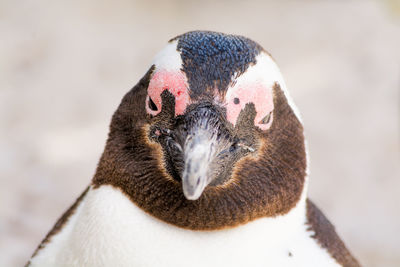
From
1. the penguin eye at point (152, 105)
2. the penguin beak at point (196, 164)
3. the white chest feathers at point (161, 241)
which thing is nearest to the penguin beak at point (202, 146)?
the penguin beak at point (196, 164)

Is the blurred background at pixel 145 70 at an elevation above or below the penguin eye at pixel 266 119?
below

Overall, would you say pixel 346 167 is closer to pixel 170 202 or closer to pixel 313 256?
pixel 313 256

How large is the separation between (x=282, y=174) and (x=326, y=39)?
4.61 meters

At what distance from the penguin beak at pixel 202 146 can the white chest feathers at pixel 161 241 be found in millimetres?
262

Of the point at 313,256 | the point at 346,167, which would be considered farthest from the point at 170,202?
the point at 346,167

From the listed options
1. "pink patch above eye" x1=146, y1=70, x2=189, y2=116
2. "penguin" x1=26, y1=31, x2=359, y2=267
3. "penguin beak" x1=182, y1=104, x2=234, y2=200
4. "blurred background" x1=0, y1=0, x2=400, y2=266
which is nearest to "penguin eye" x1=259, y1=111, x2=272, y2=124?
"penguin" x1=26, y1=31, x2=359, y2=267

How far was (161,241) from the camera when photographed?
6.43ft

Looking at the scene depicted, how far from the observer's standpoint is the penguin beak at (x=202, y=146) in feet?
5.56

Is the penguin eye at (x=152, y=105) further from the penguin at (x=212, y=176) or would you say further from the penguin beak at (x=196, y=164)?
the penguin beak at (x=196, y=164)

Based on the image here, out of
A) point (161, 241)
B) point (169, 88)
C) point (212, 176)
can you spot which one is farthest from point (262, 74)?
point (161, 241)

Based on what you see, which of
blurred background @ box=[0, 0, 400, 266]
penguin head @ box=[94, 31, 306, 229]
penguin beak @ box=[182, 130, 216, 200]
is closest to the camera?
penguin beak @ box=[182, 130, 216, 200]

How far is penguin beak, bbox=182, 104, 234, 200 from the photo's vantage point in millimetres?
1693

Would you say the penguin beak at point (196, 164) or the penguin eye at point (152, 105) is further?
the penguin eye at point (152, 105)

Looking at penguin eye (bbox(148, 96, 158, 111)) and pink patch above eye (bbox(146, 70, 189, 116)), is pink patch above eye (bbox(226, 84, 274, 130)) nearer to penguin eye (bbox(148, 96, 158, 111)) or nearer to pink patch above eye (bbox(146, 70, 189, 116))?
pink patch above eye (bbox(146, 70, 189, 116))
